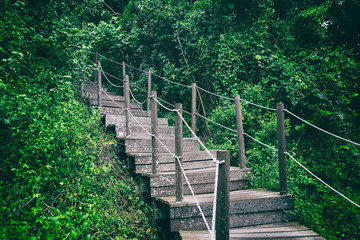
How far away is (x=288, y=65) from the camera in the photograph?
5129 millimetres

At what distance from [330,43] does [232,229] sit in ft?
17.5

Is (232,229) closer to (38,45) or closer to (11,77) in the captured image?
(11,77)

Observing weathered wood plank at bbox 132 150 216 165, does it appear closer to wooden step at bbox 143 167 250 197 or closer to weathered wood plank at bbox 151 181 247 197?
wooden step at bbox 143 167 250 197

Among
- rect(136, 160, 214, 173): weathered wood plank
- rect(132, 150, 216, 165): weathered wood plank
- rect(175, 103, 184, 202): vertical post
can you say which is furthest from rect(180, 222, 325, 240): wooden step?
rect(132, 150, 216, 165): weathered wood plank

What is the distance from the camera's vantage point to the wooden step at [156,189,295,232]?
2.43 meters

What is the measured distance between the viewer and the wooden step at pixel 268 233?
2211 mm

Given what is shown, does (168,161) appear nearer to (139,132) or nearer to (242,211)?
(139,132)

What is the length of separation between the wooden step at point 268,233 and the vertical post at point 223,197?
2.09ft

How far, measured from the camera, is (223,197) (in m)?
1.58

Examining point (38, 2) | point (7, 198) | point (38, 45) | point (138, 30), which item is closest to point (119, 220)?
point (7, 198)

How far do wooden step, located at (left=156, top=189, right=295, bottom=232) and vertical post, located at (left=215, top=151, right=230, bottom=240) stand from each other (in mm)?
873

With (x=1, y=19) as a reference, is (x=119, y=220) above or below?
below

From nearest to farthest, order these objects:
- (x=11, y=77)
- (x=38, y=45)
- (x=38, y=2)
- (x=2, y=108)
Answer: (x=2, y=108)
(x=11, y=77)
(x=38, y=45)
(x=38, y=2)

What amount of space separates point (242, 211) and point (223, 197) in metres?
1.16
